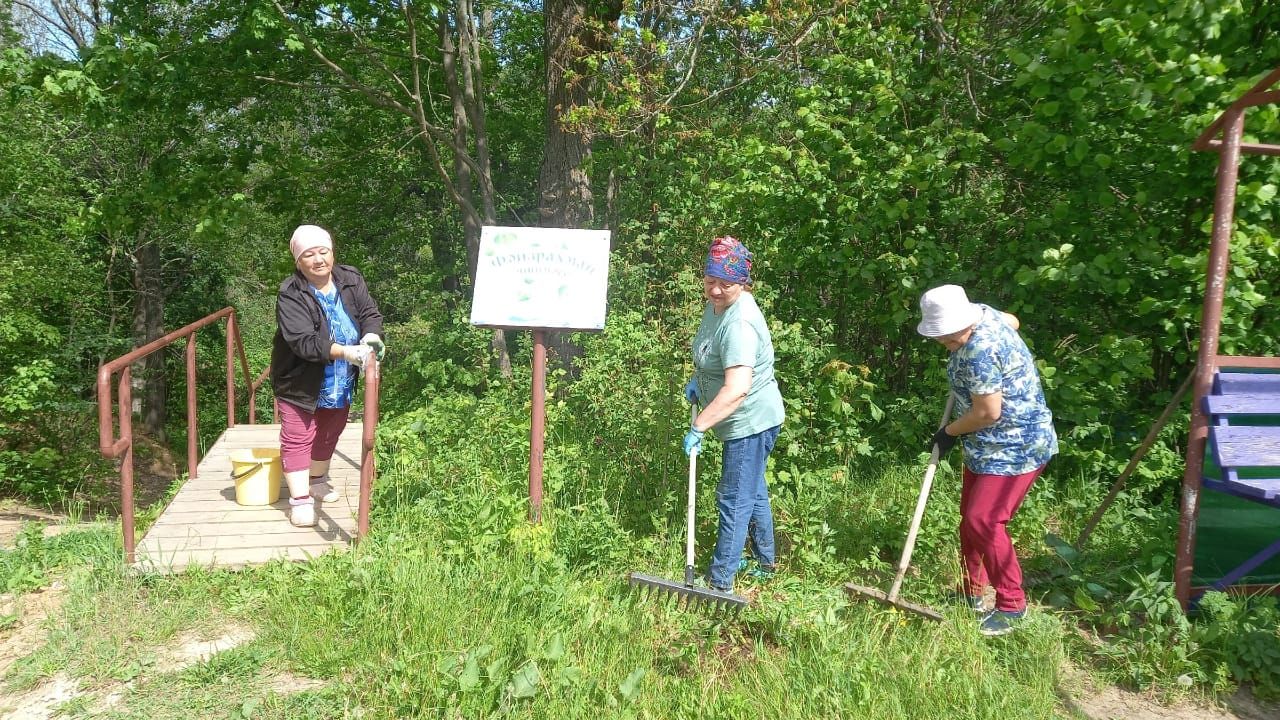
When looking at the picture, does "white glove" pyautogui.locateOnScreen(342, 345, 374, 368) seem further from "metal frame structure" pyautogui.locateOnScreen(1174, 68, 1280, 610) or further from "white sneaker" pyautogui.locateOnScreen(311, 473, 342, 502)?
"metal frame structure" pyautogui.locateOnScreen(1174, 68, 1280, 610)

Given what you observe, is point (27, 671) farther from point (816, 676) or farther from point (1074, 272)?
point (1074, 272)

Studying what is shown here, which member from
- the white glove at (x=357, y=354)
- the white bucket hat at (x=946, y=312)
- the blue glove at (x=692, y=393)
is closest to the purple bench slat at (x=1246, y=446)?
the white bucket hat at (x=946, y=312)

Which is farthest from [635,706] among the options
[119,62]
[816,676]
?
[119,62]

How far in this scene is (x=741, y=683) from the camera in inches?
122

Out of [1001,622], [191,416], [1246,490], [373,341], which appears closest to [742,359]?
[1001,622]

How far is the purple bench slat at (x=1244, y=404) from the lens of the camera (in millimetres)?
3527

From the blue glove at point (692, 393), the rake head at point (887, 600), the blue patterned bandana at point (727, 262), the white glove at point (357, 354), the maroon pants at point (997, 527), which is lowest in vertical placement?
the rake head at point (887, 600)

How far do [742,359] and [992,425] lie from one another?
3.69 ft

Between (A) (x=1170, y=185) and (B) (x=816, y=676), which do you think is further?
(A) (x=1170, y=185)

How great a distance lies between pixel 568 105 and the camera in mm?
7641

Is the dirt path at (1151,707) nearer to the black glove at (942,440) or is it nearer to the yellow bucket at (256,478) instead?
the black glove at (942,440)

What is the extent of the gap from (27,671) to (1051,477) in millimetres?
5624

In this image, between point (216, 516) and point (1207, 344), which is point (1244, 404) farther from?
point (216, 516)

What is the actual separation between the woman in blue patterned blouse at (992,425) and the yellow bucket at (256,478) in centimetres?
375
